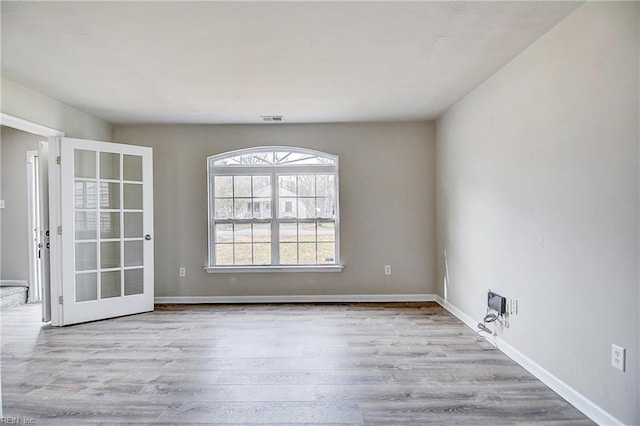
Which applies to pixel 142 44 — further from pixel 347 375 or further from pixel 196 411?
pixel 347 375

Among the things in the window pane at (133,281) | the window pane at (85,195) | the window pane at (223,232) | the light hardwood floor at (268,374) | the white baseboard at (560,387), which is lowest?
the light hardwood floor at (268,374)

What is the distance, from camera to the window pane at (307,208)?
5.30 meters

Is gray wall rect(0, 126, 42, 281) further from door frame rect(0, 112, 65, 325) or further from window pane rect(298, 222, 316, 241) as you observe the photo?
window pane rect(298, 222, 316, 241)

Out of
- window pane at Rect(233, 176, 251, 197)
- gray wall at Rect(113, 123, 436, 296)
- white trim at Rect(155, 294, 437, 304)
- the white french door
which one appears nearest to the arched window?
window pane at Rect(233, 176, 251, 197)

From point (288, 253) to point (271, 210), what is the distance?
0.63m

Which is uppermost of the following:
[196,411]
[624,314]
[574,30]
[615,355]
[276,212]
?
[574,30]

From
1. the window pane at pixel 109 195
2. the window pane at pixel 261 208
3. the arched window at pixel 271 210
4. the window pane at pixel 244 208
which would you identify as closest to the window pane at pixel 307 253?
the arched window at pixel 271 210

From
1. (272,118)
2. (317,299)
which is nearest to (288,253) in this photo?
(317,299)

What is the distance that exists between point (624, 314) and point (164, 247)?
4864 millimetres

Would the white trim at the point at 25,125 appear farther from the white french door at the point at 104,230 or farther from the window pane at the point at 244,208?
the window pane at the point at 244,208

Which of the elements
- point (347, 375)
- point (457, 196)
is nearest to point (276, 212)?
point (457, 196)

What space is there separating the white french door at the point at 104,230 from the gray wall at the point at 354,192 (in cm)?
47

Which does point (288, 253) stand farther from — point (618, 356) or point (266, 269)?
point (618, 356)

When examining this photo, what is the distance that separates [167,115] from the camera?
4672 millimetres
